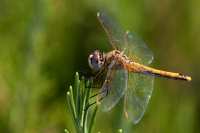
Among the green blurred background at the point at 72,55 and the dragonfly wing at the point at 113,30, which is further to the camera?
the green blurred background at the point at 72,55

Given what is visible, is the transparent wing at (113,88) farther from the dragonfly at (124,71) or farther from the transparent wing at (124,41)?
the transparent wing at (124,41)

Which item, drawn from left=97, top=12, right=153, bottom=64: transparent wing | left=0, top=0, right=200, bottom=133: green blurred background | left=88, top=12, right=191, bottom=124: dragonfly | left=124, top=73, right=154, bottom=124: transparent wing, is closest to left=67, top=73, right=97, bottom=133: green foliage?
left=88, top=12, right=191, bottom=124: dragonfly

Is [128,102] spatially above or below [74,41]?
below

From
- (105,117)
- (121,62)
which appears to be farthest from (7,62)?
(121,62)

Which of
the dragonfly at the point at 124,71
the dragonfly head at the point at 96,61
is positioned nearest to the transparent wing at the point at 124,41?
the dragonfly at the point at 124,71

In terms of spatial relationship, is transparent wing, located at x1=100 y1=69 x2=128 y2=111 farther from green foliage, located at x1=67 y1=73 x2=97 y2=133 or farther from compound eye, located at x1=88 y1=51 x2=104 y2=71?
green foliage, located at x1=67 y1=73 x2=97 y2=133

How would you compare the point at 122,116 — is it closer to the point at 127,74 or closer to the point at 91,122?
the point at 127,74
